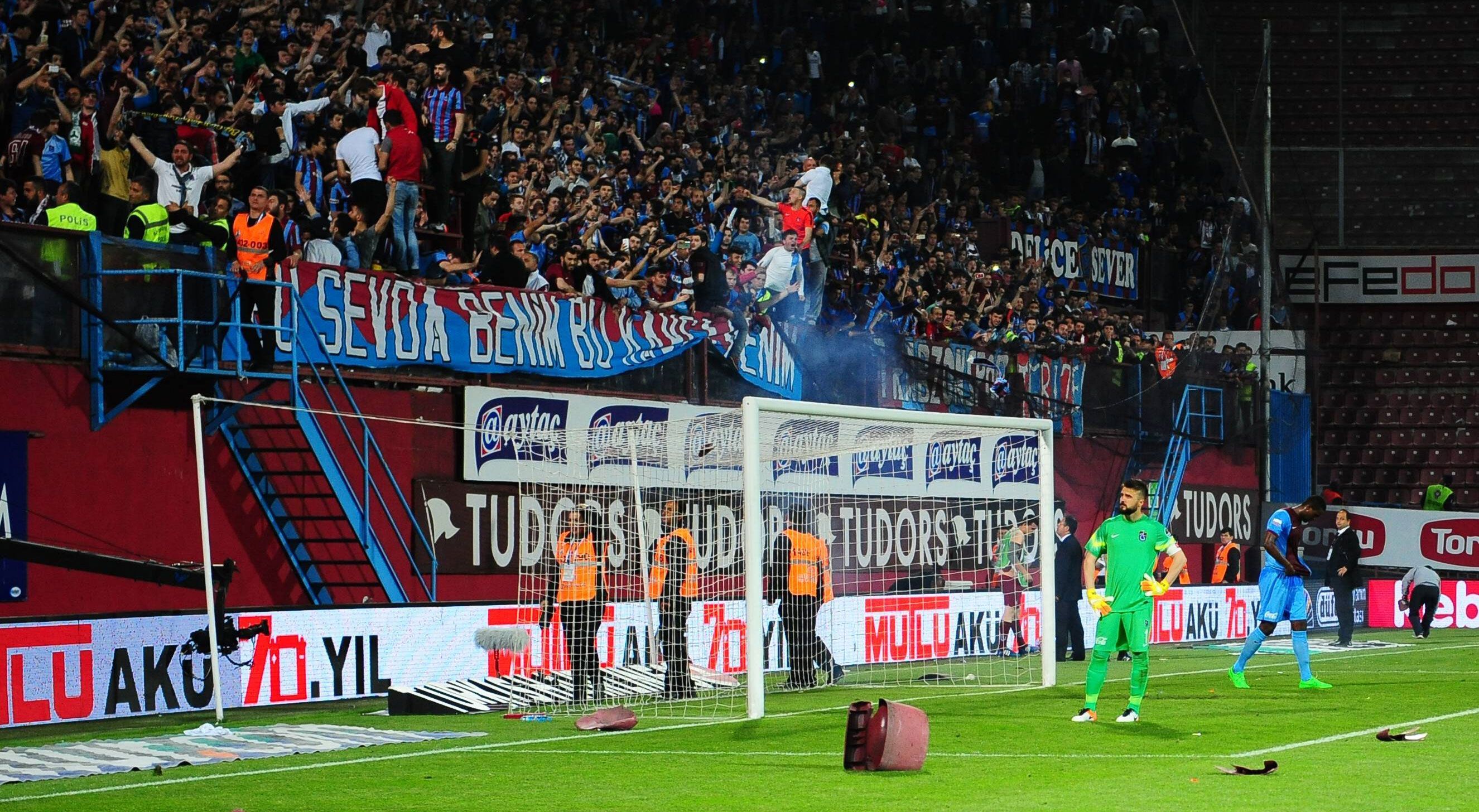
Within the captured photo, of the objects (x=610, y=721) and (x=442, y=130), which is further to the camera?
(x=442, y=130)

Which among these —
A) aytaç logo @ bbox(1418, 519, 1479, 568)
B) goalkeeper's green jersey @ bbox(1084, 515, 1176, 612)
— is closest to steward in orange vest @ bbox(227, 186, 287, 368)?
goalkeeper's green jersey @ bbox(1084, 515, 1176, 612)

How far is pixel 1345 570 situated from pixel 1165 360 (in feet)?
31.5

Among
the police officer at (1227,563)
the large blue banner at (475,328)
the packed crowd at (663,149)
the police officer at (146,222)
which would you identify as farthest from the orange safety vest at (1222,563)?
the police officer at (146,222)

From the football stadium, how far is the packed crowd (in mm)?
100

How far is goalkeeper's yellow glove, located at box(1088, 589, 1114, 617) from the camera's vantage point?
14.8m

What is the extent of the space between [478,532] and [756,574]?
25.5 ft

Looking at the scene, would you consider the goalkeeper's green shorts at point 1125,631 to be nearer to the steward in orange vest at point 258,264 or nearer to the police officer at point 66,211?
the steward in orange vest at point 258,264

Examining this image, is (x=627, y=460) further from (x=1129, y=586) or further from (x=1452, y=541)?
(x=1452, y=541)

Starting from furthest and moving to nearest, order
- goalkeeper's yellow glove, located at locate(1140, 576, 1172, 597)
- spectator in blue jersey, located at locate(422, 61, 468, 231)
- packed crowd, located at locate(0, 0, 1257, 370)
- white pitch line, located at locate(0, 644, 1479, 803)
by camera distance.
→ spectator in blue jersey, located at locate(422, 61, 468, 231)
packed crowd, located at locate(0, 0, 1257, 370)
goalkeeper's yellow glove, located at locate(1140, 576, 1172, 597)
white pitch line, located at locate(0, 644, 1479, 803)

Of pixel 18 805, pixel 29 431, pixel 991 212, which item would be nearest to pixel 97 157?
pixel 29 431

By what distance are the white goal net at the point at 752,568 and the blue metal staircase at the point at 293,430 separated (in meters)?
1.53

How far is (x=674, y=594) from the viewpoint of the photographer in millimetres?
18562

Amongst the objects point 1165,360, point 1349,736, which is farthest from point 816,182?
point 1349,736

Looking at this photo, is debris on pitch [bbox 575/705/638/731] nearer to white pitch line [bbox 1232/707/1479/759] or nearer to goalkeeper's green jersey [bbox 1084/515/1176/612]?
goalkeeper's green jersey [bbox 1084/515/1176/612]
